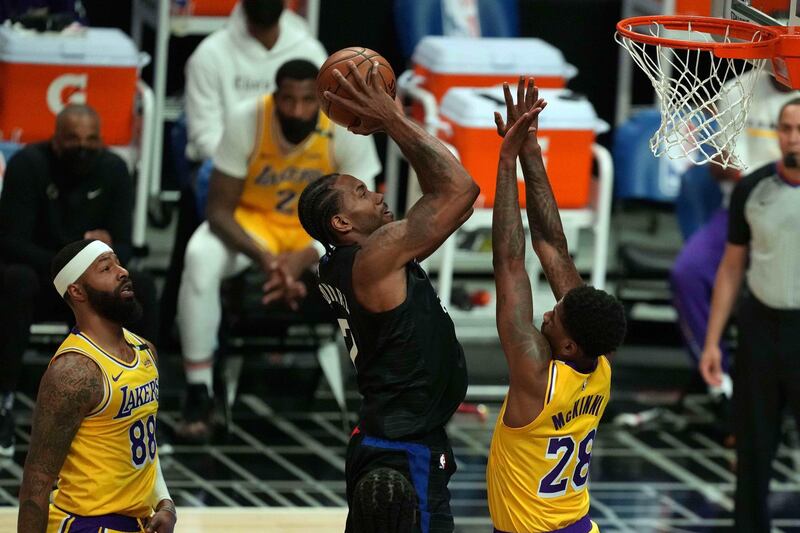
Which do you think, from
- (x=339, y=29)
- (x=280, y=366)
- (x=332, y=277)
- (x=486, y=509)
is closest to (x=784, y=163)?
(x=486, y=509)

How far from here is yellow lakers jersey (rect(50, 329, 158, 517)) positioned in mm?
4312

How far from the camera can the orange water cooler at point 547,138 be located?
756cm

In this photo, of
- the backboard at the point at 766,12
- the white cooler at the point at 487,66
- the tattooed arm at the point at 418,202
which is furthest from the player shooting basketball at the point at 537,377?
the white cooler at the point at 487,66

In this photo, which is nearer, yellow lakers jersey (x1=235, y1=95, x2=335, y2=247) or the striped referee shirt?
the striped referee shirt

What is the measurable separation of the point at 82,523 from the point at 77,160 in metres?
2.97

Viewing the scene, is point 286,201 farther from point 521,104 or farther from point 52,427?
point 52,427

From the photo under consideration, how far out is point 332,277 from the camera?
432 centimetres

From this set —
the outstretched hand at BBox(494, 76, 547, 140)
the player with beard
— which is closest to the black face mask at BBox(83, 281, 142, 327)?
the player with beard

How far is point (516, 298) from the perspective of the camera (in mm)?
4281

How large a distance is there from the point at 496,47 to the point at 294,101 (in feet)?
5.65

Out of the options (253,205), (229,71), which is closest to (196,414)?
(253,205)

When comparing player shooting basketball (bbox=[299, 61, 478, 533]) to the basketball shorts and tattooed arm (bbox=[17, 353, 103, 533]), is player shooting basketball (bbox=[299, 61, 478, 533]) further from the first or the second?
tattooed arm (bbox=[17, 353, 103, 533])

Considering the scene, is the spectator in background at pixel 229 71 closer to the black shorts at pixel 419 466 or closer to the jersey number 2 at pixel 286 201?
the jersey number 2 at pixel 286 201

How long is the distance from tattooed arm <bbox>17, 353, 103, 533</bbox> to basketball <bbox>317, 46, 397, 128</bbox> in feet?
3.29
